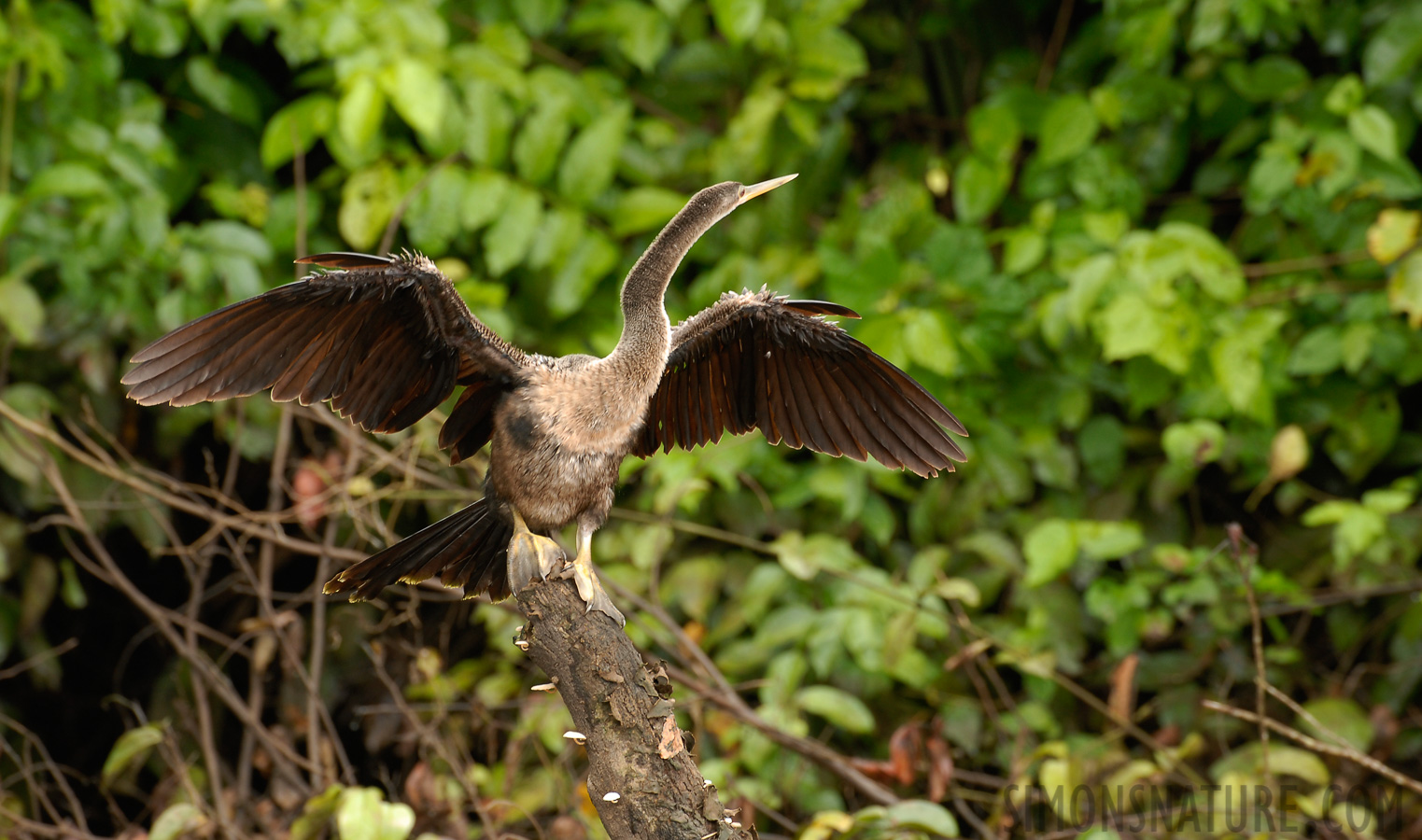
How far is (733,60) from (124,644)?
3.43m

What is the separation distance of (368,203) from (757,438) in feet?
5.46

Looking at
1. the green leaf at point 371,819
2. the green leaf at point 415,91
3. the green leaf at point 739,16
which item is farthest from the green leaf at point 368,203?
the green leaf at point 371,819

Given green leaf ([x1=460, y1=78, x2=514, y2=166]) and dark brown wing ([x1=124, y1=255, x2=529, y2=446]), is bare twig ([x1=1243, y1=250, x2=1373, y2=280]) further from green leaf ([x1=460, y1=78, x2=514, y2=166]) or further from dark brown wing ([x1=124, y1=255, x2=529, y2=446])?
dark brown wing ([x1=124, y1=255, x2=529, y2=446])

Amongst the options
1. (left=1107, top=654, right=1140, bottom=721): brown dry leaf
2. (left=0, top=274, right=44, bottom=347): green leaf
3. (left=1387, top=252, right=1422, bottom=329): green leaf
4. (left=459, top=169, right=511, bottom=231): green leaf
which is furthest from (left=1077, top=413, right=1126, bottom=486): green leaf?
(left=0, top=274, right=44, bottom=347): green leaf

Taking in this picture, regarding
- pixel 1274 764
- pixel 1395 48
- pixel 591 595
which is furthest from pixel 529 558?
pixel 1395 48

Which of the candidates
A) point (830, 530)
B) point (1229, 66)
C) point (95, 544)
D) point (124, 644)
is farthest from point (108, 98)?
point (1229, 66)

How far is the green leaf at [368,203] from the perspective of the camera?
4246 mm

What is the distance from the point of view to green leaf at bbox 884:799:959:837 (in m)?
2.87

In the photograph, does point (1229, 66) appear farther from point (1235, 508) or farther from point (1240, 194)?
point (1235, 508)

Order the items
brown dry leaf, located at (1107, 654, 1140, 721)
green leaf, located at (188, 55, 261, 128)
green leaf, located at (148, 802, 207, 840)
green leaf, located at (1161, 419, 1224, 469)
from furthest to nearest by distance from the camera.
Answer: green leaf, located at (188, 55, 261, 128) < green leaf, located at (1161, 419, 1224, 469) < brown dry leaf, located at (1107, 654, 1140, 721) < green leaf, located at (148, 802, 207, 840)

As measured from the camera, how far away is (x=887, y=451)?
281 centimetres

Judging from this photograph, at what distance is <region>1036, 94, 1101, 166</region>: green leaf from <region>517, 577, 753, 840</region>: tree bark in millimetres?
2966

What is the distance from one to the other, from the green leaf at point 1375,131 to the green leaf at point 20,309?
434cm

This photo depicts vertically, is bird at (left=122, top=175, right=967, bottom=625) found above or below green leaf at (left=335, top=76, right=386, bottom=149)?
below
